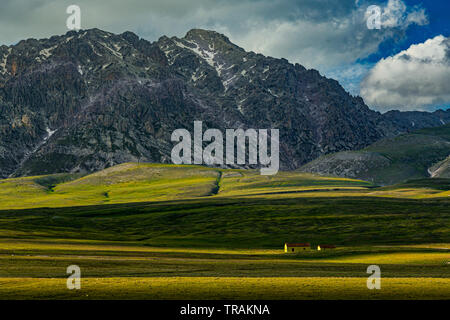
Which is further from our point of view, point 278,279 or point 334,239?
point 334,239

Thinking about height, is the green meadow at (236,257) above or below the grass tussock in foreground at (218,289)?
below

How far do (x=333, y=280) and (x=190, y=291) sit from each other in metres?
15.3

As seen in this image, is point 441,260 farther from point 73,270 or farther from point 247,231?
point 247,231

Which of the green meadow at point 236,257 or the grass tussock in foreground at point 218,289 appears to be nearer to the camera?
the grass tussock in foreground at point 218,289

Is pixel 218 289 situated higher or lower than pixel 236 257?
higher

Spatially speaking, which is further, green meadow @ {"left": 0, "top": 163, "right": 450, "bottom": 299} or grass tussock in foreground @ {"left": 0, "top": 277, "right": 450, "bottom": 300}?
green meadow @ {"left": 0, "top": 163, "right": 450, "bottom": 299}

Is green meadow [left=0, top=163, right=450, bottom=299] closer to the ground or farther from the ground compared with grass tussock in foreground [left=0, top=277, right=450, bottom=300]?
closer to the ground

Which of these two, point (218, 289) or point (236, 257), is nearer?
point (218, 289)
